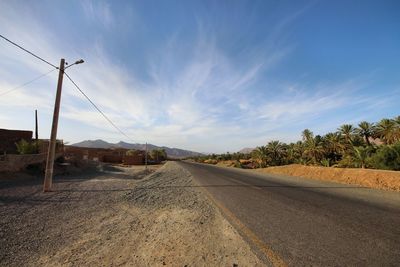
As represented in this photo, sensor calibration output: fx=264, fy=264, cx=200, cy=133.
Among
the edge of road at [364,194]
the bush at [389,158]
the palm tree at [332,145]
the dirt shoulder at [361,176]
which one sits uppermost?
the palm tree at [332,145]

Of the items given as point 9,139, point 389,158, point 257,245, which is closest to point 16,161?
point 9,139

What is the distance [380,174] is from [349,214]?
10578 mm

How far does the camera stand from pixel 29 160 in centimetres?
2230

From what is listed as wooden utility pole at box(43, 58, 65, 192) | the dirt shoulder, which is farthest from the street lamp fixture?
the dirt shoulder

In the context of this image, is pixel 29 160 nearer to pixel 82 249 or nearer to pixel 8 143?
pixel 8 143

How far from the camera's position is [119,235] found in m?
6.16

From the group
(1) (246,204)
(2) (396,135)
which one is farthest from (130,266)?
(2) (396,135)

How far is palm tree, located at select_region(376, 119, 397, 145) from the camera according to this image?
39125 mm

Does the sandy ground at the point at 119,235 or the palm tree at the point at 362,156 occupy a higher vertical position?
the palm tree at the point at 362,156

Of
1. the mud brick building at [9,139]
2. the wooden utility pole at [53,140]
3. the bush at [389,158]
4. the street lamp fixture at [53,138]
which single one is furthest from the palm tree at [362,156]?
the mud brick building at [9,139]

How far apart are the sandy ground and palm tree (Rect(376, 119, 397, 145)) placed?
133ft

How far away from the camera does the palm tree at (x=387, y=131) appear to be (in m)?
39.1

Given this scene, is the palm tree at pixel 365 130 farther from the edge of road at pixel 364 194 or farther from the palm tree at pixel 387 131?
the edge of road at pixel 364 194

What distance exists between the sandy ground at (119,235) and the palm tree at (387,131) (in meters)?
40.4
